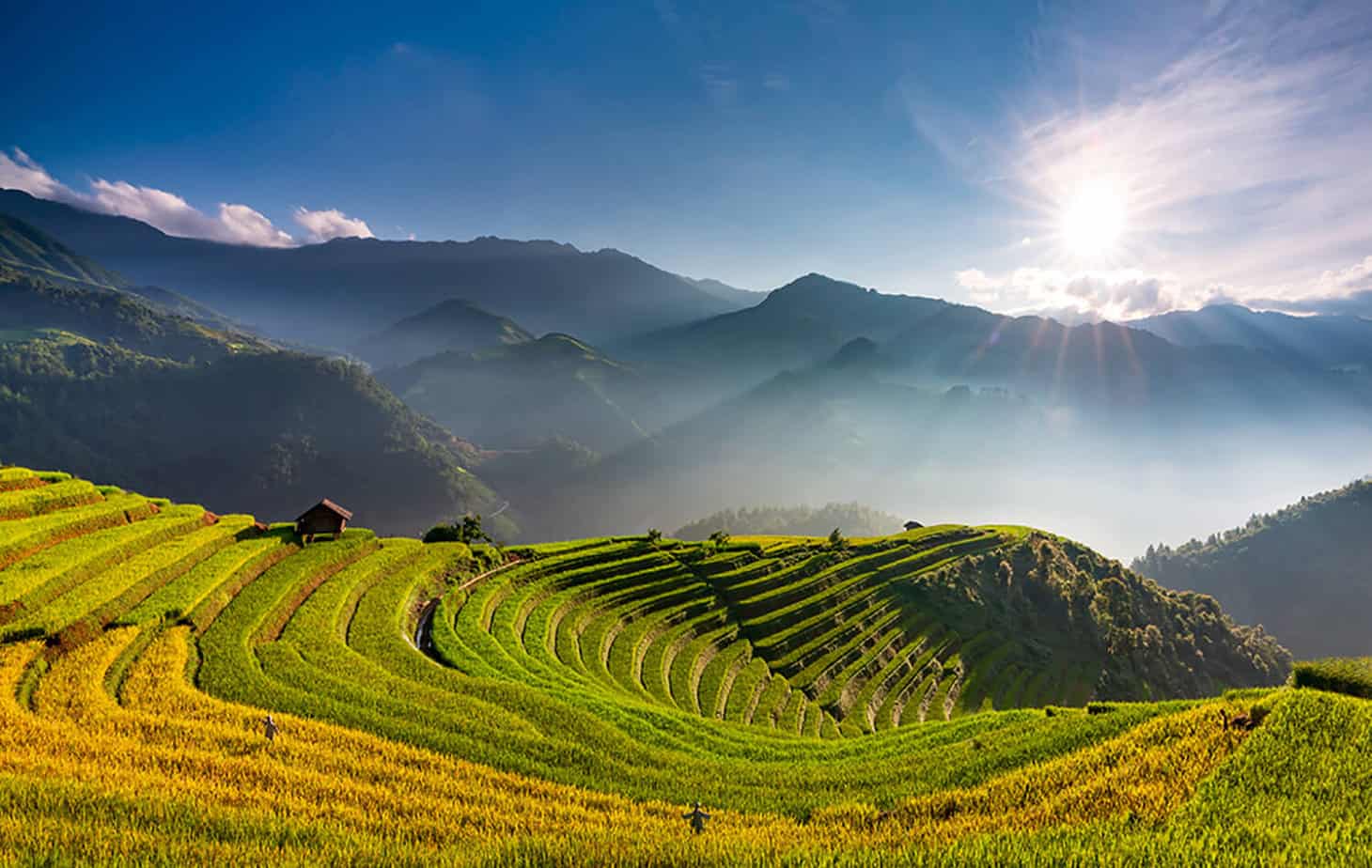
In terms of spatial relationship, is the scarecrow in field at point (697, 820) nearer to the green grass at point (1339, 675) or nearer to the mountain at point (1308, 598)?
the green grass at point (1339, 675)

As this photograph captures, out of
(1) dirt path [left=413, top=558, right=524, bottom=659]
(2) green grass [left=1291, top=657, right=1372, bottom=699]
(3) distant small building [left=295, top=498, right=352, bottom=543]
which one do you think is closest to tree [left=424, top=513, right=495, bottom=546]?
(1) dirt path [left=413, top=558, right=524, bottom=659]

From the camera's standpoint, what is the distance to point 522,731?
16.7 meters

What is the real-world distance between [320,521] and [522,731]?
29561mm

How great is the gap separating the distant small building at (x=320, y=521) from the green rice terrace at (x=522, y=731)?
66 centimetres

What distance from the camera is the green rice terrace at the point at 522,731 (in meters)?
8.85

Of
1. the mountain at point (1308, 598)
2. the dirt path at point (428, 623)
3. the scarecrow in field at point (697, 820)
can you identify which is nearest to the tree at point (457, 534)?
the dirt path at point (428, 623)

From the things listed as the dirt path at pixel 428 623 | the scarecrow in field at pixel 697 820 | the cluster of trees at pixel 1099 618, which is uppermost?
the dirt path at pixel 428 623

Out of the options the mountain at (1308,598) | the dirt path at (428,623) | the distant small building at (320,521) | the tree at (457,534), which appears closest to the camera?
the dirt path at (428,623)

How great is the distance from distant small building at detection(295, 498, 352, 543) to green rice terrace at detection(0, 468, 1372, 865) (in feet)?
2.16

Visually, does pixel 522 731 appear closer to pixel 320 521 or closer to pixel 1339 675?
pixel 1339 675

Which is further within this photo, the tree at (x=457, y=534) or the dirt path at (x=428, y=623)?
the tree at (x=457, y=534)

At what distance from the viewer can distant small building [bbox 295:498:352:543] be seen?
3759cm

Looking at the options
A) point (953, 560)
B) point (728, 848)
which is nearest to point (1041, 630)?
point (953, 560)

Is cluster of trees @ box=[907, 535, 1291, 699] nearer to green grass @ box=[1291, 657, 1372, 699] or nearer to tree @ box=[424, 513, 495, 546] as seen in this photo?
green grass @ box=[1291, 657, 1372, 699]
